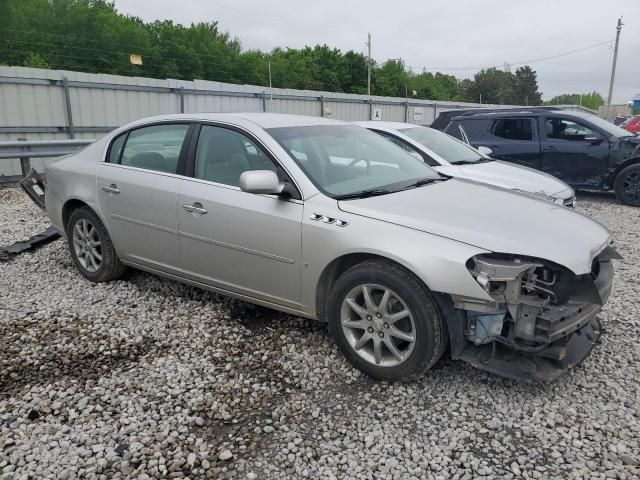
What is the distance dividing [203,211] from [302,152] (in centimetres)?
84

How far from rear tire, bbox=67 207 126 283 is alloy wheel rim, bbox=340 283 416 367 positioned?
8.29 ft

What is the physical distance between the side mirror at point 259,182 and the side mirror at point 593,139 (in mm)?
8139

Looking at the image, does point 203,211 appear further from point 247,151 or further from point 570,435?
point 570,435

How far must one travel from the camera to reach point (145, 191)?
4301mm

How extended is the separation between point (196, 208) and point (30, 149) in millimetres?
6586

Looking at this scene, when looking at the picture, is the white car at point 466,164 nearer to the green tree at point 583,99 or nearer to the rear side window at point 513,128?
the rear side window at point 513,128

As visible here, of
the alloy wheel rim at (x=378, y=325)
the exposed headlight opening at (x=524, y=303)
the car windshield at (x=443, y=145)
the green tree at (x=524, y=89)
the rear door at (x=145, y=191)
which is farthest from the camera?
the green tree at (x=524, y=89)

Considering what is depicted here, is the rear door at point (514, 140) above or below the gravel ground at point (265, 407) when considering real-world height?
above

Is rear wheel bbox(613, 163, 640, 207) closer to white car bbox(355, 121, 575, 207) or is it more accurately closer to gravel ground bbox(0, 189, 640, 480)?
white car bbox(355, 121, 575, 207)

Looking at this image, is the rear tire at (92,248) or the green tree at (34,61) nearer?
the rear tire at (92,248)

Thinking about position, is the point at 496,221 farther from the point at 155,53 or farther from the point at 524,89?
the point at 524,89

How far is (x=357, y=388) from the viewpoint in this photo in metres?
3.25

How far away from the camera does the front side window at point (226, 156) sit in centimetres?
384

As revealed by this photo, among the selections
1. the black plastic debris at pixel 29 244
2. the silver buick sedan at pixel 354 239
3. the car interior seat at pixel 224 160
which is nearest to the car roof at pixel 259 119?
the silver buick sedan at pixel 354 239
